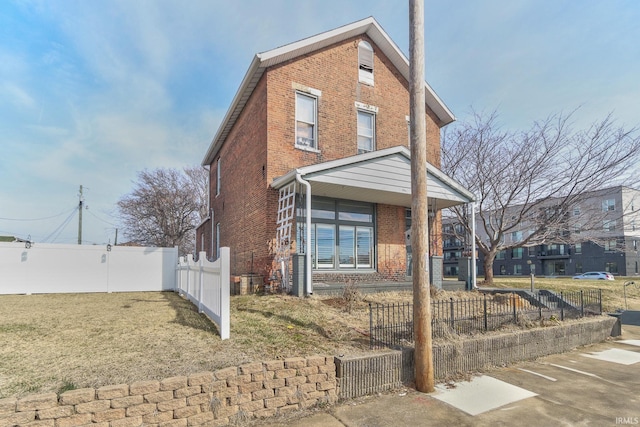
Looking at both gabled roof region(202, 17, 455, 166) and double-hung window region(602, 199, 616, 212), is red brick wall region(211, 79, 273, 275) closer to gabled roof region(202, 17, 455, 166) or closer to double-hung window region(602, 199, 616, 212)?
gabled roof region(202, 17, 455, 166)

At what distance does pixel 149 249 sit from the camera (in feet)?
51.5

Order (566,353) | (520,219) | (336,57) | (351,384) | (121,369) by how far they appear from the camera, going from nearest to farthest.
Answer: (121,369) < (351,384) < (566,353) < (336,57) < (520,219)

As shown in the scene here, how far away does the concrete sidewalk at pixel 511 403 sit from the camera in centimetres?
418

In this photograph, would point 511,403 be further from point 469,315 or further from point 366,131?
point 366,131

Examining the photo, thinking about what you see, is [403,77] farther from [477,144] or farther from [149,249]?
[149,249]

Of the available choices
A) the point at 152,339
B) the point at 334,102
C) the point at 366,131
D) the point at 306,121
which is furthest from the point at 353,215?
the point at 152,339

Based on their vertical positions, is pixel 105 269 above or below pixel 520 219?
below

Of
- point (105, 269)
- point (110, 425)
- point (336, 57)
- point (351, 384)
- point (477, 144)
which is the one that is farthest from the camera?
point (477, 144)

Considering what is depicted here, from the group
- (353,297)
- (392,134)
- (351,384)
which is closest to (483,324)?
(353,297)

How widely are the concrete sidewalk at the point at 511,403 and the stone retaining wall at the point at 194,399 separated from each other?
0.80 feet

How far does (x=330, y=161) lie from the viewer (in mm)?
9914

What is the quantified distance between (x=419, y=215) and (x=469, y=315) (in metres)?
3.83

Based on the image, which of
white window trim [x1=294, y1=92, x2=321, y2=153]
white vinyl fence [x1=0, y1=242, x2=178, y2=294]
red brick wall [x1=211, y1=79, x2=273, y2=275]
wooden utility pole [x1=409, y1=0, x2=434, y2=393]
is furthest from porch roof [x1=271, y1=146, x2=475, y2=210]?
white vinyl fence [x1=0, y1=242, x2=178, y2=294]

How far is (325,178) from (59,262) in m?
11.8
